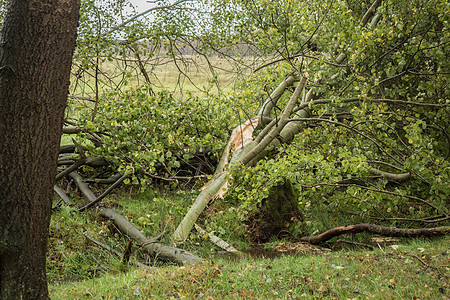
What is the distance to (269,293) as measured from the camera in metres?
4.34

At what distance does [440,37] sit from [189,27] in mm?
5749

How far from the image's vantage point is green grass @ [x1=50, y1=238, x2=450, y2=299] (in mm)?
4258

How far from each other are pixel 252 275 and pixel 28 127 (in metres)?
3.05

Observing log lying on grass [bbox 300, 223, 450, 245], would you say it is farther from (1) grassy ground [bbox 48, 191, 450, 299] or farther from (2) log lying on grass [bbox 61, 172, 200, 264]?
(2) log lying on grass [bbox 61, 172, 200, 264]

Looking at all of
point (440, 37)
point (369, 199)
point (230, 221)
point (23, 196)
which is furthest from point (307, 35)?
point (23, 196)

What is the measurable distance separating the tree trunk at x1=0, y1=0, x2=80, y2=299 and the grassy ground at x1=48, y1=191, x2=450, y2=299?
3.11ft

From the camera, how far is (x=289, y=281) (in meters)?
4.66

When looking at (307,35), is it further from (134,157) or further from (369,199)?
(134,157)

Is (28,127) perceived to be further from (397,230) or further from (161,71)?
(161,71)

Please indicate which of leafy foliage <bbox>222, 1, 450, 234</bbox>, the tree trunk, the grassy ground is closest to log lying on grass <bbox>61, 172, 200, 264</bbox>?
the grassy ground

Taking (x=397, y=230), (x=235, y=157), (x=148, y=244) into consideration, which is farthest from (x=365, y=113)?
(x=148, y=244)

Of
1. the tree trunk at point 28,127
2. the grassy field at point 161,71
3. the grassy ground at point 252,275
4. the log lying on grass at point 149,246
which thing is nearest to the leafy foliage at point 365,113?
the grassy ground at point 252,275

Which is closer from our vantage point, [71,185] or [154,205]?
[154,205]

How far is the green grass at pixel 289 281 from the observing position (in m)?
4.26
